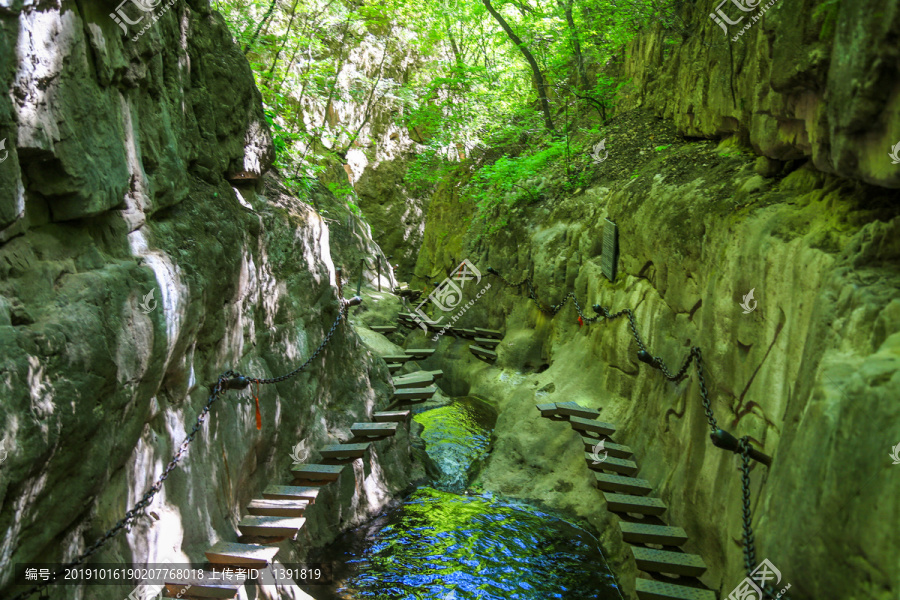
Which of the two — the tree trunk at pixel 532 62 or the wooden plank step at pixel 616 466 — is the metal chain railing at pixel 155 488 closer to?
the wooden plank step at pixel 616 466

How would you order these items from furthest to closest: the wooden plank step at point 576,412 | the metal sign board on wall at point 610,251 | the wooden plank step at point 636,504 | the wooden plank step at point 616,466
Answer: the metal sign board on wall at point 610,251 < the wooden plank step at point 576,412 < the wooden plank step at point 616,466 < the wooden plank step at point 636,504

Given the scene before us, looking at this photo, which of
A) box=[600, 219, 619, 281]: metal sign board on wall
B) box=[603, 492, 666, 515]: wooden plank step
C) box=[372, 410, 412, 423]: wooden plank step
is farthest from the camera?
box=[600, 219, 619, 281]: metal sign board on wall

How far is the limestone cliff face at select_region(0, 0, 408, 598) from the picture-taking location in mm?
2674

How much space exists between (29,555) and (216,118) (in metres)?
4.04

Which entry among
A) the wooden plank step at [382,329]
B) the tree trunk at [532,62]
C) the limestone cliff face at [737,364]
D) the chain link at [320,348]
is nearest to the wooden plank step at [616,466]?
the limestone cliff face at [737,364]

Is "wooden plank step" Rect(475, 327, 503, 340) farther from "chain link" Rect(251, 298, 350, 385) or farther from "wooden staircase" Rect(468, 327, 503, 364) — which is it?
"chain link" Rect(251, 298, 350, 385)

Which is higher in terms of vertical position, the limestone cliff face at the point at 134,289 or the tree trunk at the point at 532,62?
the tree trunk at the point at 532,62

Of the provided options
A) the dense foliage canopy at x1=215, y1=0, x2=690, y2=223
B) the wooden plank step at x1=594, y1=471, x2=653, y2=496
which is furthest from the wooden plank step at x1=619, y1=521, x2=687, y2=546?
the dense foliage canopy at x1=215, y1=0, x2=690, y2=223

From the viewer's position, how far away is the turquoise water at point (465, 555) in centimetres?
539

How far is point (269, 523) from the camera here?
4676mm

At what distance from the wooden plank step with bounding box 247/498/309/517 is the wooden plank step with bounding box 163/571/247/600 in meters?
1.17

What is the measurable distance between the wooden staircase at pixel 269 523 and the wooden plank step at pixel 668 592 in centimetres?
271

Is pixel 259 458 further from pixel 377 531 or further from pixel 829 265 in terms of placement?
pixel 829 265

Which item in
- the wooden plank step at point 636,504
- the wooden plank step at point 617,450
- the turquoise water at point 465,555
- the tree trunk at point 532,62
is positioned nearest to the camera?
the wooden plank step at point 636,504
